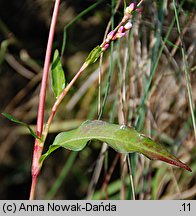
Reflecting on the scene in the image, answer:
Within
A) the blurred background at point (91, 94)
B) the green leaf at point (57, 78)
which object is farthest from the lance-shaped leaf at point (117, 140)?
the blurred background at point (91, 94)

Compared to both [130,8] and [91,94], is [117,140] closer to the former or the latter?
[130,8]

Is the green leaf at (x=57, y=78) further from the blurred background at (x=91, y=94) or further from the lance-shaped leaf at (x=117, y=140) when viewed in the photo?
the blurred background at (x=91, y=94)

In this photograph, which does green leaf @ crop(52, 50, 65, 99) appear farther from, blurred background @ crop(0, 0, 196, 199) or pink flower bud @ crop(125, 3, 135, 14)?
blurred background @ crop(0, 0, 196, 199)

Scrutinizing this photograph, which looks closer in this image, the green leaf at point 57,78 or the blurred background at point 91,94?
the green leaf at point 57,78

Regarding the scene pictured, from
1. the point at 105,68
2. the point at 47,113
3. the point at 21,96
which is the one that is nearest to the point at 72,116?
the point at 47,113

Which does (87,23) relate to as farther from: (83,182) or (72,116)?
(83,182)
